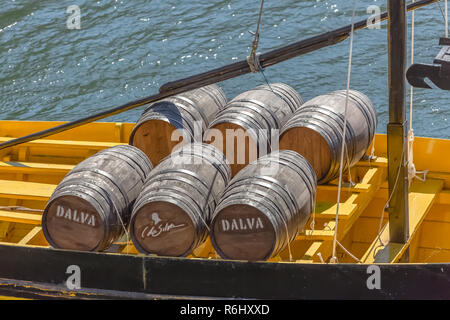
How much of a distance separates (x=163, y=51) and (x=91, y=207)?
34.4ft

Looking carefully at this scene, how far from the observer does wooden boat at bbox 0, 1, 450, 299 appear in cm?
616

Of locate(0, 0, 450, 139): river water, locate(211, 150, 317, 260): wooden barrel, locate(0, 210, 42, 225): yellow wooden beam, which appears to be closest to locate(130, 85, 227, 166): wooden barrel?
locate(0, 210, 42, 225): yellow wooden beam

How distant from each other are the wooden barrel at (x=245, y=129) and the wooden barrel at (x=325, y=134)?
25 centimetres

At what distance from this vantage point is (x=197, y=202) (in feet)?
20.8

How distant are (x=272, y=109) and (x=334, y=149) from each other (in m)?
0.95

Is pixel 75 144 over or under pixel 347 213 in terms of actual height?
over

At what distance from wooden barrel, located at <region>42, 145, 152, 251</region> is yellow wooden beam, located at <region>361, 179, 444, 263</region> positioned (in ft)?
6.88

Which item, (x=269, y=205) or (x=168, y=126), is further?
(x=168, y=126)

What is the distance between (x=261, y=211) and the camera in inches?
237

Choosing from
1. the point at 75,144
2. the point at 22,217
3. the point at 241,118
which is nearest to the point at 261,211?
the point at 241,118

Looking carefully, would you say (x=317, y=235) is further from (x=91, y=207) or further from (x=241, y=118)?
(x=91, y=207)

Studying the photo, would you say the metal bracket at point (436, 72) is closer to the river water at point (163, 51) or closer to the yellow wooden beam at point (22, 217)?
the yellow wooden beam at point (22, 217)

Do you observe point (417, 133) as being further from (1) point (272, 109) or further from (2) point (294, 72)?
(1) point (272, 109)

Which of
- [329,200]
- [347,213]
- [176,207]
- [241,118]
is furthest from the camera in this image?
[329,200]
